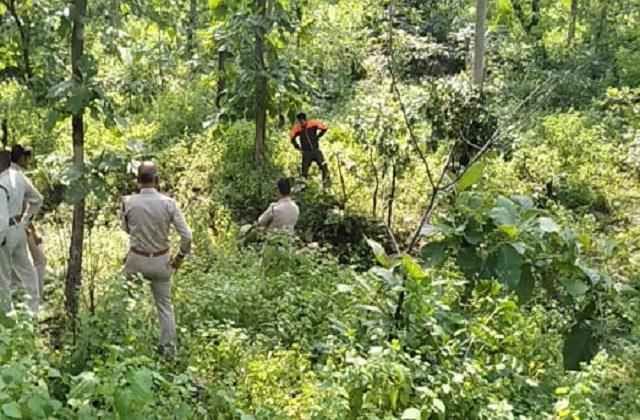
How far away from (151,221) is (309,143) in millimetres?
4824

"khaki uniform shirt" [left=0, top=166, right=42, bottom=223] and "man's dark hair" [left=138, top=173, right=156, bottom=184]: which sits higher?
"man's dark hair" [left=138, top=173, right=156, bottom=184]

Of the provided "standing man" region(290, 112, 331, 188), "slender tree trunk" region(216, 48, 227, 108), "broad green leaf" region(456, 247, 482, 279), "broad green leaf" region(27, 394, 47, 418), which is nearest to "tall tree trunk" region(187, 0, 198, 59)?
"slender tree trunk" region(216, 48, 227, 108)

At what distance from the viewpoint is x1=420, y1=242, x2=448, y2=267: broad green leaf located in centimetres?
288

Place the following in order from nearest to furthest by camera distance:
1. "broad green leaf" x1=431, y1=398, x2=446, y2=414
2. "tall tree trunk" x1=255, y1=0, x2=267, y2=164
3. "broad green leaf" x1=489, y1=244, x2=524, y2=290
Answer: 1. "broad green leaf" x1=489, y1=244, x2=524, y2=290
2. "broad green leaf" x1=431, y1=398, x2=446, y2=414
3. "tall tree trunk" x1=255, y1=0, x2=267, y2=164

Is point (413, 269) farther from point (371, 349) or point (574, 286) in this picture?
point (574, 286)

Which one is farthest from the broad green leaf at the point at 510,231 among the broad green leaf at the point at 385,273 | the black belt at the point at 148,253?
the black belt at the point at 148,253

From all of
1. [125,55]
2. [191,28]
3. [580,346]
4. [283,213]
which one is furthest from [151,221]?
[191,28]

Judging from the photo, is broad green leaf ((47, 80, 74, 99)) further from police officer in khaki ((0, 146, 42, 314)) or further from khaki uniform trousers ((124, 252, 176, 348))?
khaki uniform trousers ((124, 252, 176, 348))

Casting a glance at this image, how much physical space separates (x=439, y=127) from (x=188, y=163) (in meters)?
3.62

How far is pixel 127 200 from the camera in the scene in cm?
579

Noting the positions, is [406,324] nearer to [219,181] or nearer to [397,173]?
[397,173]

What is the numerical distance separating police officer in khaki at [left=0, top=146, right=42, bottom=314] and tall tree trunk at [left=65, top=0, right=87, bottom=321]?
0.31 m

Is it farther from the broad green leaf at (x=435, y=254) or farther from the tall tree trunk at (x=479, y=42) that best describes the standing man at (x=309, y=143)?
the broad green leaf at (x=435, y=254)

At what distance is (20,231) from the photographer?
6.01 m
